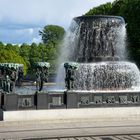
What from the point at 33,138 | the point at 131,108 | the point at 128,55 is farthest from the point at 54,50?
the point at 33,138

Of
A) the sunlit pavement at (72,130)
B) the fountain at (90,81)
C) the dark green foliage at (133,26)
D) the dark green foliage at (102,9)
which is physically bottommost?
the sunlit pavement at (72,130)

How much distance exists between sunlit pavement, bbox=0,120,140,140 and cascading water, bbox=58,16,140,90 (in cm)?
983

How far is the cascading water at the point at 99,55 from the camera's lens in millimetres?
31000

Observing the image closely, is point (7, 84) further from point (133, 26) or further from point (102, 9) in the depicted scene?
point (102, 9)

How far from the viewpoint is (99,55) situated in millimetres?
34281

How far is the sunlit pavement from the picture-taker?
16.7 meters

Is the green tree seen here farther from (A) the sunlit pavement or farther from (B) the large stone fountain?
(A) the sunlit pavement

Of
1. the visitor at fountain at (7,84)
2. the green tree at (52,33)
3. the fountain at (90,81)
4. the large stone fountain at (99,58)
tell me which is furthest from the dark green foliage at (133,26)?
the green tree at (52,33)

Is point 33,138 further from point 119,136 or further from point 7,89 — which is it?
point 7,89

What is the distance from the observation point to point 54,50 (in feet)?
347

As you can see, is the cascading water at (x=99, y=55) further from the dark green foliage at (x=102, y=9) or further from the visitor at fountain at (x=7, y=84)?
the dark green foliage at (x=102, y=9)

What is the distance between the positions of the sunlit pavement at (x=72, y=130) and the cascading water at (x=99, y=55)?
387 inches

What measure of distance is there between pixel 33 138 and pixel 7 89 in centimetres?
563

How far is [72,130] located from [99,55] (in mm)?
16493
